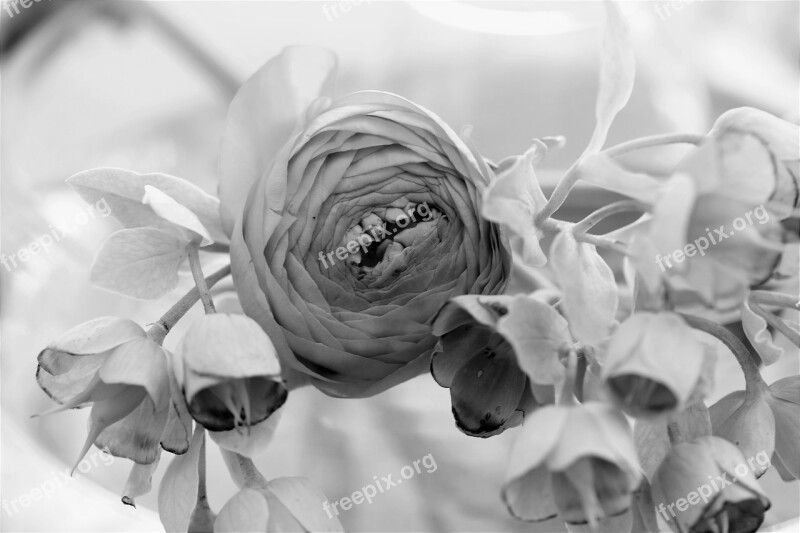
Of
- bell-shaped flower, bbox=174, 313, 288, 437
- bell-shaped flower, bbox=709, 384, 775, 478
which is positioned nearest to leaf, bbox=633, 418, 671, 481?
bell-shaped flower, bbox=709, 384, 775, 478

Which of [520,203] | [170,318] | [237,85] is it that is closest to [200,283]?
[170,318]

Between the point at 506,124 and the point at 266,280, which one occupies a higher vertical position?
the point at 266,280

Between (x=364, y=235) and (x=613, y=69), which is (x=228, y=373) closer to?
(x=364, y=235)

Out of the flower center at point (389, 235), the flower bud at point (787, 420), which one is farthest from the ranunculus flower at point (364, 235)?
the flower bud at point (787, 420)

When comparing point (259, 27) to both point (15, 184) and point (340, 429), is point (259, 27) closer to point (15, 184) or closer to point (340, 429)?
point (15, 184)

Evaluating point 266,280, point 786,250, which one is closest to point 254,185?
point 266,280

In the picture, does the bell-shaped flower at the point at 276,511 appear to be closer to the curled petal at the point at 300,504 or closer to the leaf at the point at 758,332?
the curled petal at the point at 300,504
